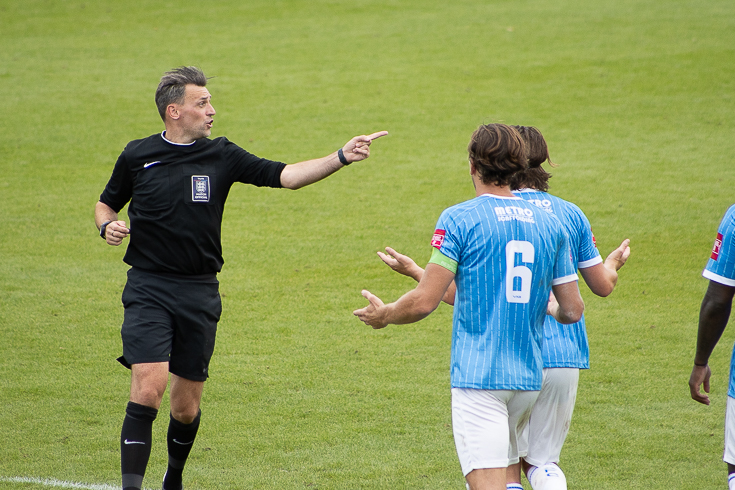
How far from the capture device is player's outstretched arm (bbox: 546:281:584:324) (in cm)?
347

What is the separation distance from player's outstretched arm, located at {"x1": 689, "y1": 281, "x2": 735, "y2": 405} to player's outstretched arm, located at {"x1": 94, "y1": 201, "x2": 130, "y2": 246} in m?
2.92

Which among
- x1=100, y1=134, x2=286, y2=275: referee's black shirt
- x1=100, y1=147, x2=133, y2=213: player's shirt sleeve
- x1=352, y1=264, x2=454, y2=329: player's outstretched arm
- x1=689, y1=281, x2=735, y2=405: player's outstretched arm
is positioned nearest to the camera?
x1=352, y1=264, x2=454, y2=329: player's outstretched arm

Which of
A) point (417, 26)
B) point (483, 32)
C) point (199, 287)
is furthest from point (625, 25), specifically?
point (199, 287)

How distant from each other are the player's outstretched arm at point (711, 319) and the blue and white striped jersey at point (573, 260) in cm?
53

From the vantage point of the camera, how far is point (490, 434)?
323 cm

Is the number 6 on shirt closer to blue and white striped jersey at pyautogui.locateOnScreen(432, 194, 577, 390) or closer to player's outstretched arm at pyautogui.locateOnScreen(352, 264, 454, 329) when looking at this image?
blue and white striped jersey at pyautogui.locateOnScreen(432, 194, 577, 390)

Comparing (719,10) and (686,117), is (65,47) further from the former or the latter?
(719,10)

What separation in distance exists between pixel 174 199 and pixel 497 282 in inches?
77.4

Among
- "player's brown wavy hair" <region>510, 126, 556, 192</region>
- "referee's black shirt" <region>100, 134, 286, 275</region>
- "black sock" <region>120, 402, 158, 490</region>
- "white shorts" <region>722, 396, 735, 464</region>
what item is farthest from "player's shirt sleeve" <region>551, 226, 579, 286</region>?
"black sock" <region>120, 402, 158, 490</region>

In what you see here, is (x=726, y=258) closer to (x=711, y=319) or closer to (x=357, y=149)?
(x=711, y=319)

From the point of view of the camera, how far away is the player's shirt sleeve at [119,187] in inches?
175

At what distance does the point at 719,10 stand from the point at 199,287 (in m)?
18.8

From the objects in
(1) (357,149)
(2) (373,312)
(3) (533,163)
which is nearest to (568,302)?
(3) (533,163)

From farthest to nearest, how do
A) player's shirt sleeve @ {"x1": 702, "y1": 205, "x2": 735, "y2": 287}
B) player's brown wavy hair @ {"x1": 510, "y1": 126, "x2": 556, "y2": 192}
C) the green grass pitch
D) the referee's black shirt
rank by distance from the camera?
1. the green grass pitch
2. the referee's black shirt
3. player's brown wavy hair @ {"x1": 510, "y1": 126, "x2": 556, "y2": 192}
4. player's shirt sleeve @ {"x1": 702, "y1": 205, "x2": 735, "y2": 287}
